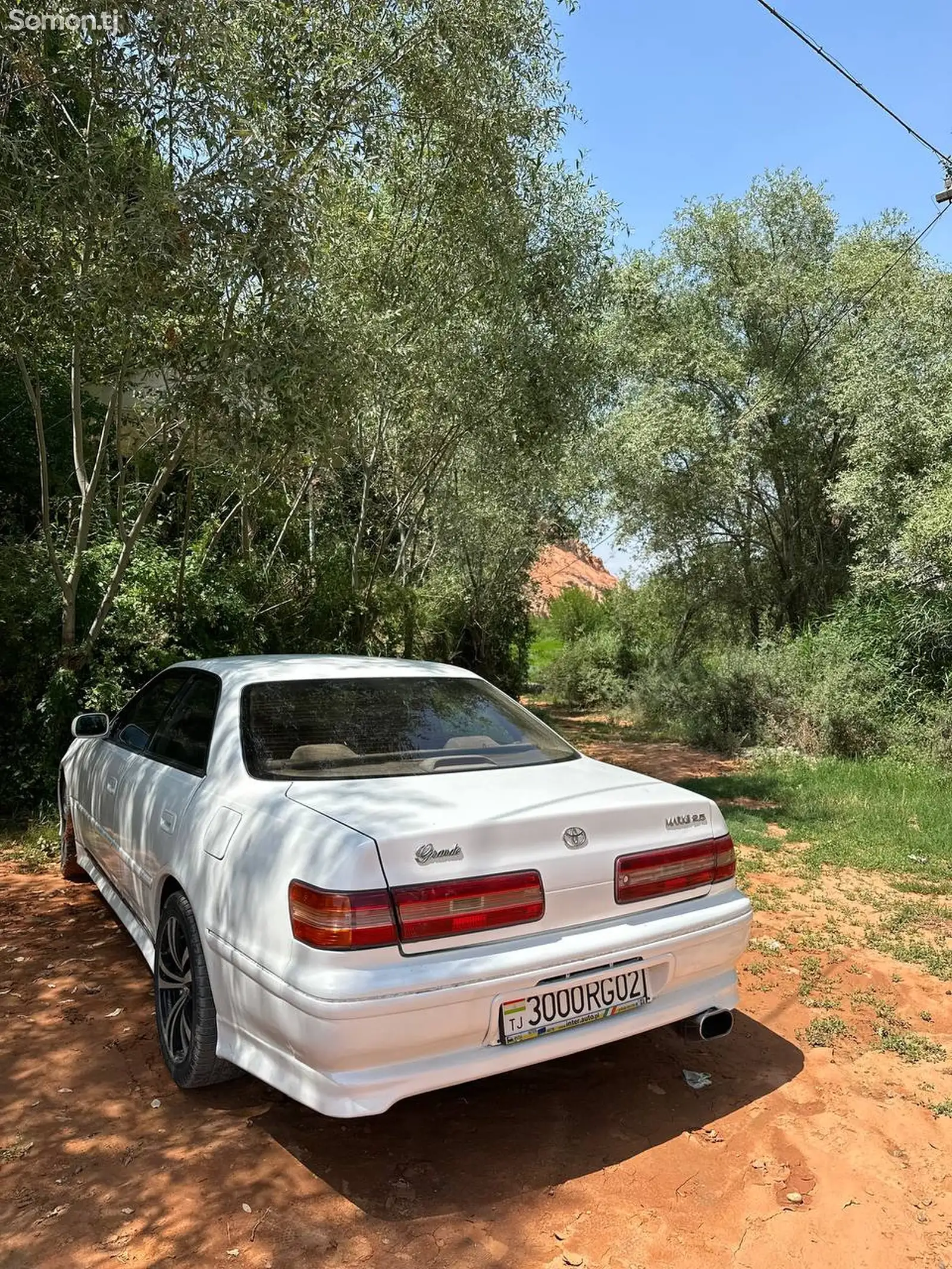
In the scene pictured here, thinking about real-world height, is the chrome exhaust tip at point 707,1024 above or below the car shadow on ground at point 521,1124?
above

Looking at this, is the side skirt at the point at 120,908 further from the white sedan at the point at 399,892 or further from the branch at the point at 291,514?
the branch at the point at 291,514

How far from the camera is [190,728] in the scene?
3.67m

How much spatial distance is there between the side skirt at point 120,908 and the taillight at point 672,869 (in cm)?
188

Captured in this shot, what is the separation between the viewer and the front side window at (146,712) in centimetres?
412

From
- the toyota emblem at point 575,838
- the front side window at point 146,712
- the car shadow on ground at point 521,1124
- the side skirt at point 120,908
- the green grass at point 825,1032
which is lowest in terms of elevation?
the car shadow on ground at point 521,1124

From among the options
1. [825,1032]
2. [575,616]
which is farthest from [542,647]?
[825,1032]

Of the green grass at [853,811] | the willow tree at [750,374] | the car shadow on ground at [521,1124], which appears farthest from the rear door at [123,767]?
the willow tree at [750,374]

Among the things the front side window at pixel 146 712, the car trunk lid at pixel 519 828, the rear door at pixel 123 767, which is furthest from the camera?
the front side window at pixel 146 712

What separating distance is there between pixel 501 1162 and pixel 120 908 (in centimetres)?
227

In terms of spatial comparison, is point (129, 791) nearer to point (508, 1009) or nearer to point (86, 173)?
point (508, 1009)

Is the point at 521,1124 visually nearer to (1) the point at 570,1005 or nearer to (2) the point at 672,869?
(1) the point at 570,1005

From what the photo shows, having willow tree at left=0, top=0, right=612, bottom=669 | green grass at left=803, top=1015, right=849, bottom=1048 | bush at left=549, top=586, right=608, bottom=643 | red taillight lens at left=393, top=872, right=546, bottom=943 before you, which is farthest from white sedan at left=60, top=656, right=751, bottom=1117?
bush at left=549, top=586, right=608, bottom=643

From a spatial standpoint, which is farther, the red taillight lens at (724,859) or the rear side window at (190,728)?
the rear side window at (190,728)

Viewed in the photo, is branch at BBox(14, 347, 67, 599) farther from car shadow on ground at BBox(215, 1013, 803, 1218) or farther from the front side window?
car shadow on ground at BBox(215, 1013, 803, 1218)
